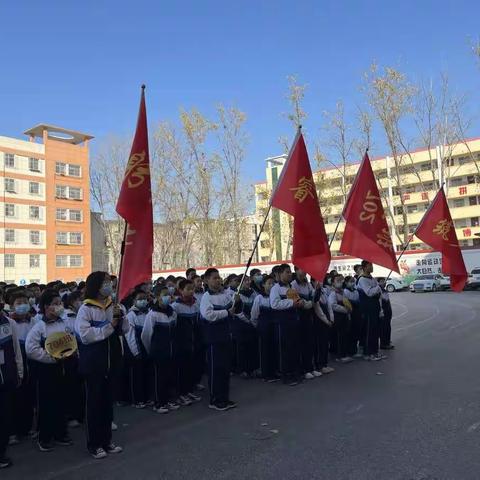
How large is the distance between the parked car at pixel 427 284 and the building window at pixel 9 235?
113ft

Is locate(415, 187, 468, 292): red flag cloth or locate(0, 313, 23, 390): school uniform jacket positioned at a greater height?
locate(415, 187, 468, 292): red flag cloth

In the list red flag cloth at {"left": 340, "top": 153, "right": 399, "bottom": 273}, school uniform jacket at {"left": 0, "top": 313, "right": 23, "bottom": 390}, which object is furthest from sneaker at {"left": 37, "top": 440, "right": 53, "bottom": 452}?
red flag cloth at {"left": 340, "top": 153, "right": 399, "bottom": 273}

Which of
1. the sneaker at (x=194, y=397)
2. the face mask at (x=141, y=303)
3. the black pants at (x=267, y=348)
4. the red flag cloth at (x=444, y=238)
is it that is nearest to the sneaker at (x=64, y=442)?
the sneaker at (x=194, y=397)

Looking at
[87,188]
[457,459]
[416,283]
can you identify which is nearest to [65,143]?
[87,188]

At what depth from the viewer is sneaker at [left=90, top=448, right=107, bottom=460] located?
4.95 meters

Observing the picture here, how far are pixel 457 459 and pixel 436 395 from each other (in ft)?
7.30

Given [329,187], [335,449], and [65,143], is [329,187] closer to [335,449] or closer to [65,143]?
[65,143]

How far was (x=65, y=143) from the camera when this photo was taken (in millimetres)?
51188

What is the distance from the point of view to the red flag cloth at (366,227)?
340 inches

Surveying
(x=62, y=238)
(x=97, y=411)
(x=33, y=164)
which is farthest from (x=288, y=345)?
(x=62, y=238)

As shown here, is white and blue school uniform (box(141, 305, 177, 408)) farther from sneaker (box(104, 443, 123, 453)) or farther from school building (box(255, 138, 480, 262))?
school building (box(255, 138, 480, 262))

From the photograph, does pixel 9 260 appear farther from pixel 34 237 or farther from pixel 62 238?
pixel 62 238

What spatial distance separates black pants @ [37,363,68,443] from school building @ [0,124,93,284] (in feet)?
A: 145

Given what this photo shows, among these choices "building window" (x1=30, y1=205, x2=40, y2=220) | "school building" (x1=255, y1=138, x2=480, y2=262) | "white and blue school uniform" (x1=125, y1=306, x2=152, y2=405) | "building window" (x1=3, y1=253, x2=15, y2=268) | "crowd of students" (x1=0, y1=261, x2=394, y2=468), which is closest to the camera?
"crowd of students" (x1=0, y1=261, x2=394, y2=468)
